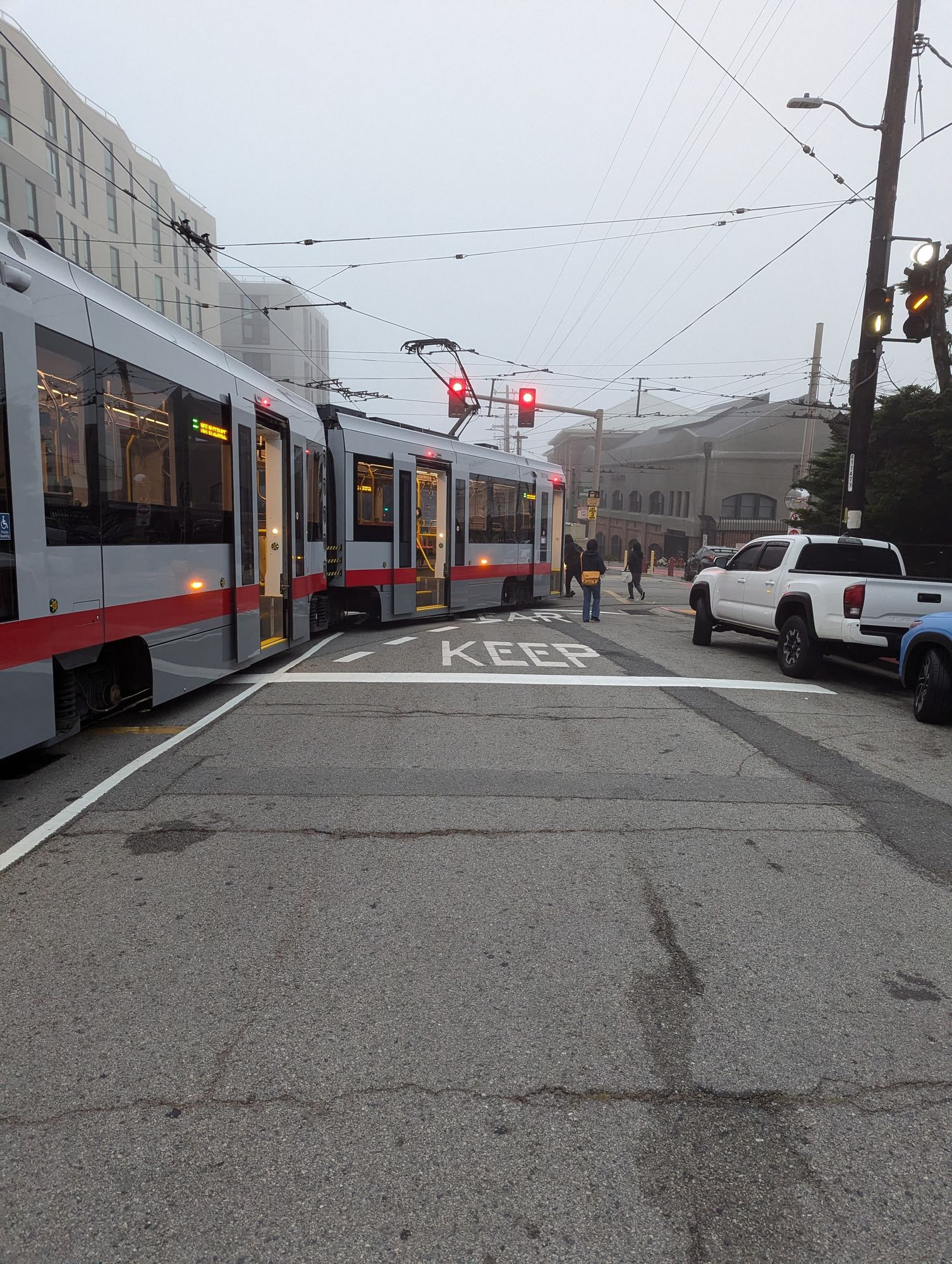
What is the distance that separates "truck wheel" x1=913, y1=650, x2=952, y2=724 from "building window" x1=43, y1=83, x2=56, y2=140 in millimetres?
37581

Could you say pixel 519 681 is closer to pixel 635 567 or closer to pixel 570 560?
pixel 635 567

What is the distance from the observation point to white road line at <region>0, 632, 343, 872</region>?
4715 mm

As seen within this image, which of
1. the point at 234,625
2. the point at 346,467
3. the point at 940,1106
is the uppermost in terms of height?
the point at 346,467

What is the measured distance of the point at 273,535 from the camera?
35.9ft

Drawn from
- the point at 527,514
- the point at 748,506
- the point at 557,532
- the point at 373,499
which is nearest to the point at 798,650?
the point at 373,499

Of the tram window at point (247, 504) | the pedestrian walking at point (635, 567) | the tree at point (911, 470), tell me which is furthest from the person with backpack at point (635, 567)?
the tram window at point (247, 504)

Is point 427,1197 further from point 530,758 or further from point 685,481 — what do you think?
point 685,481

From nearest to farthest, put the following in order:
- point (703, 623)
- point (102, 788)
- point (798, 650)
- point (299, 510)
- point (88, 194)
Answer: point (102, 788)
point (798, 650)
point (299, 510)
point (703, 623)
point (88, 194)

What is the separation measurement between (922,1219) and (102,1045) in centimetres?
257

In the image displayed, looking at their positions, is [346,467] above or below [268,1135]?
above

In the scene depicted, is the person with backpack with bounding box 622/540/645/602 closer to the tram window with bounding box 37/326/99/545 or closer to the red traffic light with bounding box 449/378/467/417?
the red traffic light with bounding box 449/378/467/417

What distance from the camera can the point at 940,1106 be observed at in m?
2.72

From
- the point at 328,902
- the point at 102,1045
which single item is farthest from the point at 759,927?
the point at 102,1045

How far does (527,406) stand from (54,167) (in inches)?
903
